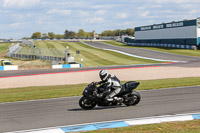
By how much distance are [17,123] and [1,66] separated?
3514 cm

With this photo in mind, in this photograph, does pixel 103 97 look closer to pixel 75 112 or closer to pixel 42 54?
pixel 75 112

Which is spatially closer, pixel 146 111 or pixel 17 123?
pixel 17 123

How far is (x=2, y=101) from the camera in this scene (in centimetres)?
1664

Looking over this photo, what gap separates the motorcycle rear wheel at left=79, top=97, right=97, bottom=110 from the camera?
12531mm

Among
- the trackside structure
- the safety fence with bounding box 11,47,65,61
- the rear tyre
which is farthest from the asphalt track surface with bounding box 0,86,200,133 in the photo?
the trackside structure

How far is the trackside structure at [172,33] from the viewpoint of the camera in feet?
227

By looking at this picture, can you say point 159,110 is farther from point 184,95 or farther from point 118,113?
point 184,95

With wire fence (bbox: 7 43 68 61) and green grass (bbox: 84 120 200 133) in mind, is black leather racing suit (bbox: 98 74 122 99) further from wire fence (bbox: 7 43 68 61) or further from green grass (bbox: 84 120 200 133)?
wire fence (bbox: 7 43 68 61)

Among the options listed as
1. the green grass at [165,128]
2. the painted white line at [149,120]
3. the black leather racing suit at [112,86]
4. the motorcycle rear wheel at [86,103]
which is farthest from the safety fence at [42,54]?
the green grass at [165,128]

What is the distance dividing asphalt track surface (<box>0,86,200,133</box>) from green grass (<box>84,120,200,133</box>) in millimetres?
1581

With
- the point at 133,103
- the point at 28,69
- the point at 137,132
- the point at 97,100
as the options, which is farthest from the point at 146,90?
the point at 28,69

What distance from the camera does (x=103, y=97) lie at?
12.3 metres

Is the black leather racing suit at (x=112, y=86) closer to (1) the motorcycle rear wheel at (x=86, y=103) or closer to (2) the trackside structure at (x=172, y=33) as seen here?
(1) the motorcycle rear wheel at (x=86, y=103)

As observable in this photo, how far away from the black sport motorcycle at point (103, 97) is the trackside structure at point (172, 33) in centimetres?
5981
